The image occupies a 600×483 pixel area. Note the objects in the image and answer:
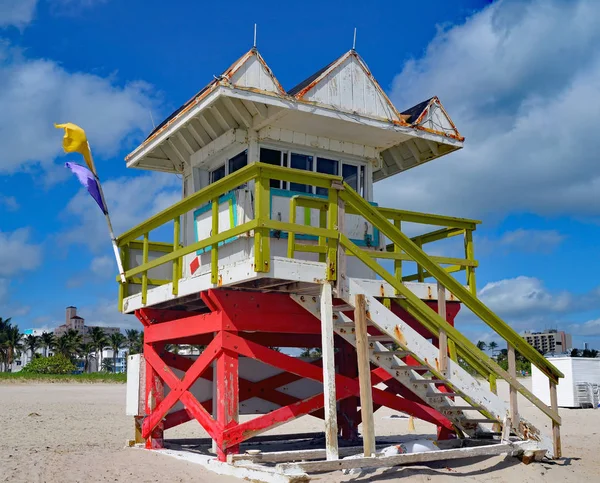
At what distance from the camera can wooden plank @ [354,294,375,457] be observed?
30.2ft

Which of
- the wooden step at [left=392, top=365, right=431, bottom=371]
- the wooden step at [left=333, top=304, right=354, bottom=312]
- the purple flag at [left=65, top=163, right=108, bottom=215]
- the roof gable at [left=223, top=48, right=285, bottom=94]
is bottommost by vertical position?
the wooden step at [left=392, top=365, right=431, bottom=371]

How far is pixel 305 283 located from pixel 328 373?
4.02 ft

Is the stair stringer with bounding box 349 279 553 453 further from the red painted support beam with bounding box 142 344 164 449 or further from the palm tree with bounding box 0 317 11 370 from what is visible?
the palm tree with bounding box 0 317 11 370

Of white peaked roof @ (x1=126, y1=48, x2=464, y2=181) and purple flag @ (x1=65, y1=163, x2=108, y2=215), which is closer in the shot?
white peaked roof @ (x1=126, y1=48, x2=464, y2=181)

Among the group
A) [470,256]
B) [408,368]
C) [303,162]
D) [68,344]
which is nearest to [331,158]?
[303,162]

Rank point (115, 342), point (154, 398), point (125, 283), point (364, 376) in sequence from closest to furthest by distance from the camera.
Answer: point (364, 376)
point (154, 398)
point (125, 283)
point (115, 342)

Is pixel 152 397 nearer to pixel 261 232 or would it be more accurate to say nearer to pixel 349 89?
pixel 261 232

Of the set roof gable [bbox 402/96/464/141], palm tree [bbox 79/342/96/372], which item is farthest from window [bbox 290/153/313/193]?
palm tree [bbox 79/342/96/372]

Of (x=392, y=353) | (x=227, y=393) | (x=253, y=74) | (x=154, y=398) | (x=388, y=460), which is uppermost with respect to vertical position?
(x=253, y=74)

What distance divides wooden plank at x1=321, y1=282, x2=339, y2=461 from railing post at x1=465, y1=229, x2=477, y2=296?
2.97 metres

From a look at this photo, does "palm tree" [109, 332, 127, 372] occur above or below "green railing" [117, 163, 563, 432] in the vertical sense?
above

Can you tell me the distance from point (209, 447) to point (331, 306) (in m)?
5.18

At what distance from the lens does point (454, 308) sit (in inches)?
463

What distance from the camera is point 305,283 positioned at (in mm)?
9688
